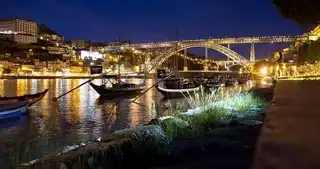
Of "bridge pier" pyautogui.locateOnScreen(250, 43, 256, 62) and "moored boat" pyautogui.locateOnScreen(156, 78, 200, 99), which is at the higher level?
"bridge pier" pyautogui.locateOnScreen(250, 43, 256, 62)

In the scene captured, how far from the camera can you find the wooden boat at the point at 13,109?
62.2ft

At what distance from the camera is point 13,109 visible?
19688 millimetres

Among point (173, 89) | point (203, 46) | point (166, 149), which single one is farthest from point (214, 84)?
point (203, 46)

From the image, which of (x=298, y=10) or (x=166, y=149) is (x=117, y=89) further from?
(x=166, y=149)

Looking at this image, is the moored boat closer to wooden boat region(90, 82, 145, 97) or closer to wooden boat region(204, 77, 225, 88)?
wooden boat region(204, 77, 225, 88)

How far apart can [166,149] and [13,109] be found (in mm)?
15538

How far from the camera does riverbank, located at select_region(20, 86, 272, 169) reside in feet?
15.4

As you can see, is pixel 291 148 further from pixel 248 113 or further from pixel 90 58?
pixel 90 58

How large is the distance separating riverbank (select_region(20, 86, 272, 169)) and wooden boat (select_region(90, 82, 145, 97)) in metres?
31.8

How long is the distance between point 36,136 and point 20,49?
172868 millimetres

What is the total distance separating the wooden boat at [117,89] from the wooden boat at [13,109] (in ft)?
59.6

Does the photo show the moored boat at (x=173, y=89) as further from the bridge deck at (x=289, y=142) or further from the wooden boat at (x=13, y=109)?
the bridge deck at (x=289, y=142)

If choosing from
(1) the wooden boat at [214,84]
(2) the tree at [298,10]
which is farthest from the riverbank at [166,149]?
(1) the wooden boat at [214,84]

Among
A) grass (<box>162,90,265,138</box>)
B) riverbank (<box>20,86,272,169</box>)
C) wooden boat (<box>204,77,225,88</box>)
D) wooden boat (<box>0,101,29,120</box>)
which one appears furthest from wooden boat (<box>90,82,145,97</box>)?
riverbank (<box>20,86,272,169</box>)
